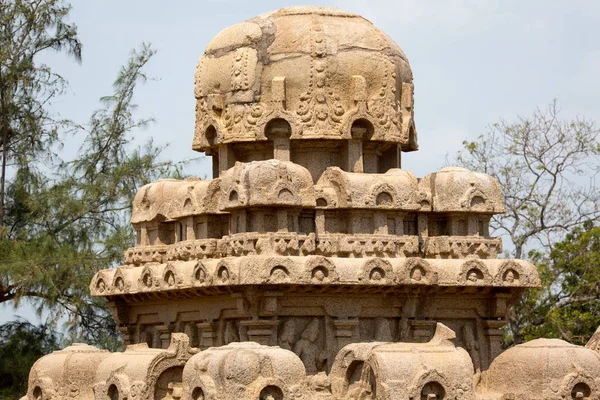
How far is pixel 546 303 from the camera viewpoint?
33.2 meters

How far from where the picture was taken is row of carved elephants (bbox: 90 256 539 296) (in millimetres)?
19875

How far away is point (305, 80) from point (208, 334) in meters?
3.62

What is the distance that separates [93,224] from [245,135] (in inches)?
396

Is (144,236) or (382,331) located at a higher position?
(144,236)

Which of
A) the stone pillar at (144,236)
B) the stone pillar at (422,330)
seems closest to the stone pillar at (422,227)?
the stone pillar at (422,330)

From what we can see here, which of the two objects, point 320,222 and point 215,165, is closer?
point 320,222

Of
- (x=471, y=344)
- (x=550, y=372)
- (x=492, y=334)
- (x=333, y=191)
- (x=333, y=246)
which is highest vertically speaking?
(x=333, y=191)

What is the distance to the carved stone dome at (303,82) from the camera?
2188 centimetres

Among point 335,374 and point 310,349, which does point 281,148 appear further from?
point 335,374

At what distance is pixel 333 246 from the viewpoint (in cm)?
2078

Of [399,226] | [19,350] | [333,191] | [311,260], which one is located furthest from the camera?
[19,350]

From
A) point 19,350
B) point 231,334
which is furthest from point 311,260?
point 19,350

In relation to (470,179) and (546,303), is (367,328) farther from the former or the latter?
(546,303)

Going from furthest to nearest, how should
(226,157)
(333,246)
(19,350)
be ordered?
(19,350)
(226,157)
(333,246)
